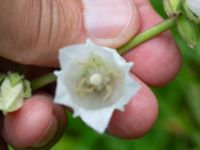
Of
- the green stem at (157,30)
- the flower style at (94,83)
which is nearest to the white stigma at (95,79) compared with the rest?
the flower style at (94,83)

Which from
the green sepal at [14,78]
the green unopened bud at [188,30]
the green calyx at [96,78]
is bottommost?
the green calyx at [96,78]

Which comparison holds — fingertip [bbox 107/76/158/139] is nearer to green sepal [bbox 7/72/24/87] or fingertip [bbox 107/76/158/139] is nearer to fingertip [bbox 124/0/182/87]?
fingertip [bbox 124/0/182/87]

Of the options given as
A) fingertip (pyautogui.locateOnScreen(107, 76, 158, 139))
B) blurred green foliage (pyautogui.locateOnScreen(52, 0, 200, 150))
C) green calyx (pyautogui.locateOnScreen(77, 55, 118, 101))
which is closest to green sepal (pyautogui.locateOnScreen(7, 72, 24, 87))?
green calyx (pyautogui.locateOnScreen(77, 55, 118, 101))

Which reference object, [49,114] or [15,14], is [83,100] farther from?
[15,14]

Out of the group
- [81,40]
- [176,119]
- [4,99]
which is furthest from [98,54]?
[176,119]

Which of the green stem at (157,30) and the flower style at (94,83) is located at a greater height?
the green stem at (157,30)

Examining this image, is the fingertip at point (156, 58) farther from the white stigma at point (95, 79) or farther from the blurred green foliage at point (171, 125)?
Answer: the blurred green foliage at point (171, 125)
